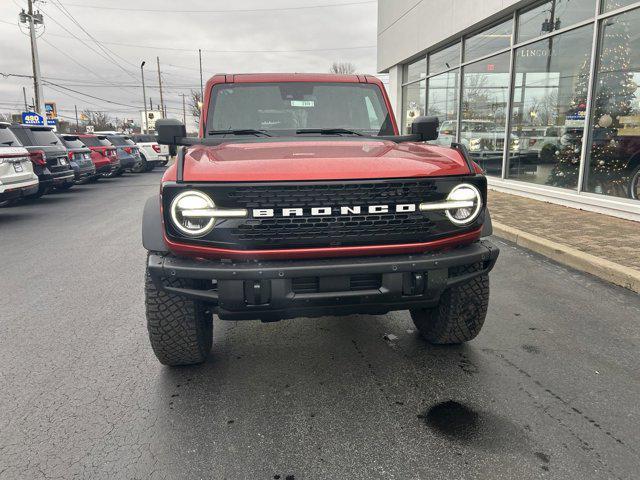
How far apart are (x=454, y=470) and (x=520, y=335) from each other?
5.91ft

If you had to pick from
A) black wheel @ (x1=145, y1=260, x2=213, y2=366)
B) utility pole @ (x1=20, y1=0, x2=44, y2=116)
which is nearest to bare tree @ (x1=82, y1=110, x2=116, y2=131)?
utility pole @ (x1=20, y1=0, x2=44, y2=116)

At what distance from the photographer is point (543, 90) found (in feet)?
33.8

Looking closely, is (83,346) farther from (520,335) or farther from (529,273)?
(529,273)

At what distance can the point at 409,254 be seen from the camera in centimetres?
262

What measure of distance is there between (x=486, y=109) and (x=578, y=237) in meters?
7.15

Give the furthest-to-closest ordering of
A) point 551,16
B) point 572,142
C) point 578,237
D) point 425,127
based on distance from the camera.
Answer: point 551,16, point 572,142, point 578,237, point 425,127

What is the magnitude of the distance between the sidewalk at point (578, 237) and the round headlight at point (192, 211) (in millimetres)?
4177

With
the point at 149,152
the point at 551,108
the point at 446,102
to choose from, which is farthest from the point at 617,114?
the point at 149,152

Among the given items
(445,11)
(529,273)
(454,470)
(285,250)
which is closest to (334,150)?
(285,250)

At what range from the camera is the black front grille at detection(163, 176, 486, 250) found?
2459 mm

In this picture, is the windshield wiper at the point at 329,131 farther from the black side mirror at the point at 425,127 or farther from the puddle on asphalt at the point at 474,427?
the puddle on asphalt at the point at 474,427

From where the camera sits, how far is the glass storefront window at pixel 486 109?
464 inches

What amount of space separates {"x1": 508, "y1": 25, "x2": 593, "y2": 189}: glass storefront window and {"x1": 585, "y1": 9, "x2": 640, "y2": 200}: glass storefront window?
15.2 inches

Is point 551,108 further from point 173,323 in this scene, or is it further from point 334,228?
point 173,323
